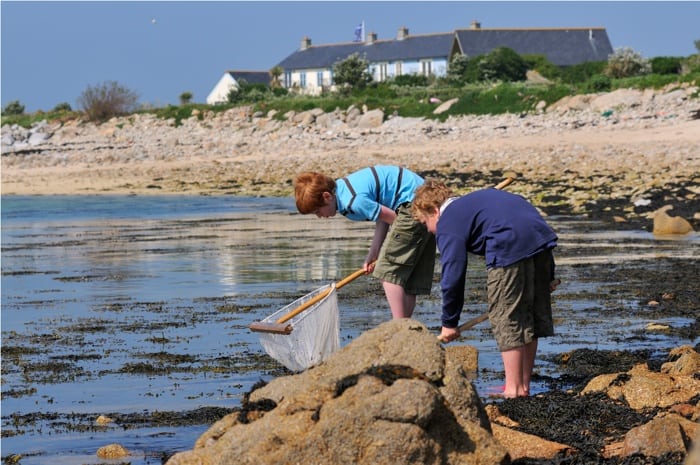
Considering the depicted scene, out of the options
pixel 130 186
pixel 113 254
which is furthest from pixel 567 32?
pixel 113 254

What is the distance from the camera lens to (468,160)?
34.2 m

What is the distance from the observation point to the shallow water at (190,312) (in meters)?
7.72

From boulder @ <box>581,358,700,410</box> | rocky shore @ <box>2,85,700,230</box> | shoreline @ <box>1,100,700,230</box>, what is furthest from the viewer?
rocky shore @ <box>2,85,700,230</box>

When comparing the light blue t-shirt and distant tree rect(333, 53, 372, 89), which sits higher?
distant tree rect(333, 53, 372, 89)

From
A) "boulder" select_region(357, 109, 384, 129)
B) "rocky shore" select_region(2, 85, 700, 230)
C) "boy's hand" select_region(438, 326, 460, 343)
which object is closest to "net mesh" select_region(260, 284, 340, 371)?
"boy's hand" select_region(438, 326, 460, 343)

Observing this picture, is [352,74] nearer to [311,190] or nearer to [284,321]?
[284,321]

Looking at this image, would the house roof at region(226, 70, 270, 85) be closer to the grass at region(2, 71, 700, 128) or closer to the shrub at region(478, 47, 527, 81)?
the grass at region(2, 71, 700, 128)

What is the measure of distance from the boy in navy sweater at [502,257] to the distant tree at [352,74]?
56153mm

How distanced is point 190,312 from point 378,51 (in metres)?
74.3

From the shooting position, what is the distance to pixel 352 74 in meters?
64.2

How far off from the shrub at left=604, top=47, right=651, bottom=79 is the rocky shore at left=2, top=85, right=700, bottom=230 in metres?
6.80

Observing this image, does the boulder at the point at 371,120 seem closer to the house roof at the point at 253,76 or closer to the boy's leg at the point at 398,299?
the boy's leg at the point at 398,299

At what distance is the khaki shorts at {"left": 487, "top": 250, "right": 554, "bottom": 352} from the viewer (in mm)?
7023

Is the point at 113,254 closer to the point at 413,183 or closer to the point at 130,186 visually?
the point at 413,183
